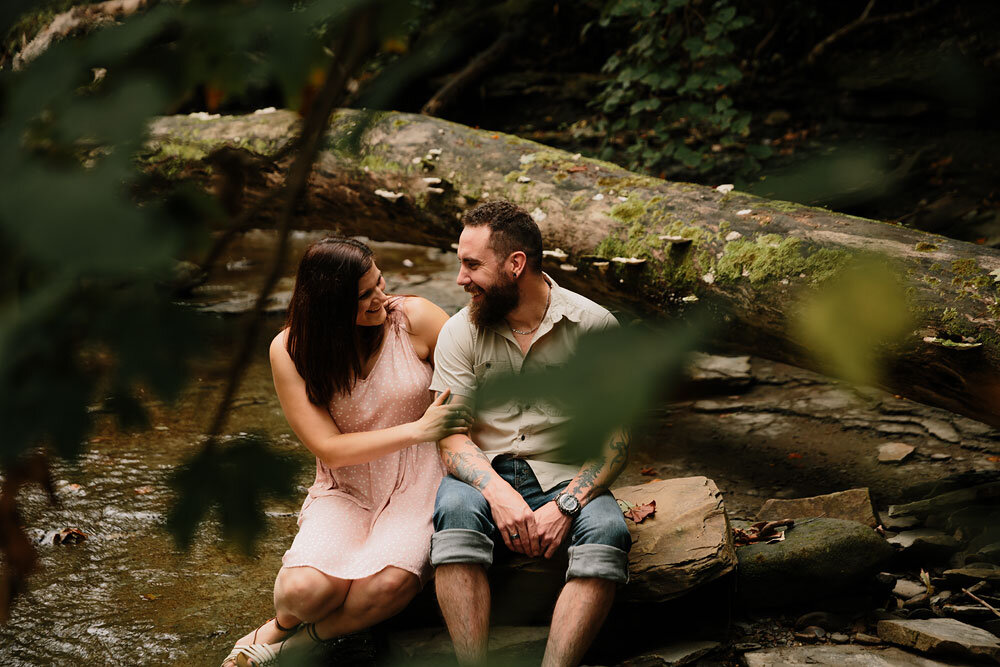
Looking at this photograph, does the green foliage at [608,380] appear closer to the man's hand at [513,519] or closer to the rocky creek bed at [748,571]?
the rocky creek bed at [748,571]

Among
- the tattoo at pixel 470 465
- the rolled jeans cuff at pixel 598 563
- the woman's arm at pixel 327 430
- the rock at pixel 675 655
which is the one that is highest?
the woman's arm at pixel 327 430

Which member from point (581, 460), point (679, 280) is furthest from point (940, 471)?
point (581, 460)

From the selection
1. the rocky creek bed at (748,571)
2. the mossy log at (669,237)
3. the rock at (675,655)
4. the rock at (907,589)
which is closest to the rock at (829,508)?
the rocky creek bed at (748,571)

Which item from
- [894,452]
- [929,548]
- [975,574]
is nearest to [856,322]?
[975,574]

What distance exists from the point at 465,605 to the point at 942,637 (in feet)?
4.69

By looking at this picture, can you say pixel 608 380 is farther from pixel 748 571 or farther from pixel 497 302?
pixel 748 571

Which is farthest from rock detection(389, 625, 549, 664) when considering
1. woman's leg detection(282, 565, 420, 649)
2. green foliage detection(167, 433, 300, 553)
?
green foliage detection(167, 433, 300, 553)

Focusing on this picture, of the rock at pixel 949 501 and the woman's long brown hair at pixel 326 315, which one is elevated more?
the woman's long brown hair at pixel 326 315

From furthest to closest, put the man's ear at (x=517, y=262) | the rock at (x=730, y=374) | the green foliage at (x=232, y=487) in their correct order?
the rock at (x=730, y=374) < the man's ear at (x=517, y=262) < the green foliage at (x=232, y=487)

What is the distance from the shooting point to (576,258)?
3.73m

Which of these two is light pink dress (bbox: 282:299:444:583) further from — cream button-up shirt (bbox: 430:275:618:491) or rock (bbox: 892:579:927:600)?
rock (bbox: 892:579:927:600)

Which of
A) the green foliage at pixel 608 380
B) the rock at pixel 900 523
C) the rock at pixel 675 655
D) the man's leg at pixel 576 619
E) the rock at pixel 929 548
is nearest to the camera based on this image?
the green foliage at pixel 608 380

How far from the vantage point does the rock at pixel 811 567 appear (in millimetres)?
2707

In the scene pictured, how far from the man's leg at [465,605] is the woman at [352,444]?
0.12m
